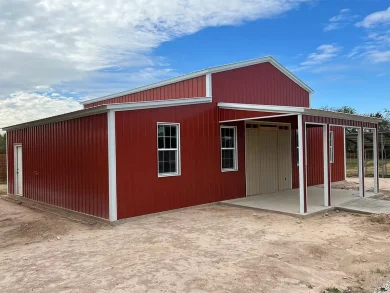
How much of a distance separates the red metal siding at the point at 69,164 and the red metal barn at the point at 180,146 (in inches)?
1.1

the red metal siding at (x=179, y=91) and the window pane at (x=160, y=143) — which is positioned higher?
the red metal siding at (x=179, y=91)

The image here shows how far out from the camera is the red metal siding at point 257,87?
1112 centimetres

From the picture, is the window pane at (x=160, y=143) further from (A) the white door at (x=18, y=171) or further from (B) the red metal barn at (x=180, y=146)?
(A) the white door at (x=18, y=171)

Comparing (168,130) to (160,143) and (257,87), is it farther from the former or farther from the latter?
(257,87)

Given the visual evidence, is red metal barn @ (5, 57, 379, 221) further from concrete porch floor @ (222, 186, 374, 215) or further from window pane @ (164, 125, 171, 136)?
concrete porch floor @ (222, 186, 374, 215)

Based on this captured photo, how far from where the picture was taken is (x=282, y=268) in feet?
16.1

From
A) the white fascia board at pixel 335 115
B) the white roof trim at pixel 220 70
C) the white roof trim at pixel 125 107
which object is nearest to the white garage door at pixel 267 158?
the white roof trim at pixel 220 70

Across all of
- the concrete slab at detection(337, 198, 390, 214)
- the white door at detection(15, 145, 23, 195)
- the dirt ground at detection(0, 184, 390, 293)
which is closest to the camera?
the dirt ground at detection(0, 184, 390, 293)

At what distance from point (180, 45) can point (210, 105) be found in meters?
6.46

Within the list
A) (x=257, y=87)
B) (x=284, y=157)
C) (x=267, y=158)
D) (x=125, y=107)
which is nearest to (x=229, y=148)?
(x=267, y=158)

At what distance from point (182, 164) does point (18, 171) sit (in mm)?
7873

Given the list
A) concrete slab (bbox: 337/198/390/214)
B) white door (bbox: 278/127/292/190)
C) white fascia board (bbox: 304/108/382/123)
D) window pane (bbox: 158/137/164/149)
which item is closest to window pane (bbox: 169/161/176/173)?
window pane (bbox: 158/137/164/149)

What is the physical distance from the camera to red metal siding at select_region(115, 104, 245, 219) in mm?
8148

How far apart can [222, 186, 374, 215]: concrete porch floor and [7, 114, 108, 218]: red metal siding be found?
13.0 feet
